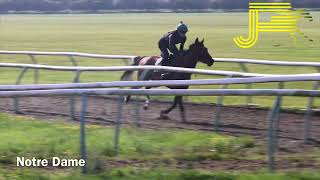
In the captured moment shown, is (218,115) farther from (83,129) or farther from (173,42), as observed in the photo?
(173,42)

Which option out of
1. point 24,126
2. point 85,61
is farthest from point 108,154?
point 85,61

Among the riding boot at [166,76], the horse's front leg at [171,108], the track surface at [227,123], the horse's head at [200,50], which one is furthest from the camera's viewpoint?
the horse's head at [200,50]

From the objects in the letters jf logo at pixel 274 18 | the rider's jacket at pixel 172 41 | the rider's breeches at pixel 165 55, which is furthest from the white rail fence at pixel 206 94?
the letters jf logo at pixel 274 18

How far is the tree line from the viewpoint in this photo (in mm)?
56844

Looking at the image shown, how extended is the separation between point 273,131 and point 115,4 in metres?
67.2

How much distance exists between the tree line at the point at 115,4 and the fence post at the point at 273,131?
40.0 m

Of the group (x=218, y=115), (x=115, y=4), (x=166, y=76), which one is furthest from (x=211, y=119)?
(x=115, y=4)

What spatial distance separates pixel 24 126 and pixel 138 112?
7.48 feet

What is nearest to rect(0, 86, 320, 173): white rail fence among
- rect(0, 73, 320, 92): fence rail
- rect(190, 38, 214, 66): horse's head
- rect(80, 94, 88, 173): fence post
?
rect(80, 94, 88, 173): fence post

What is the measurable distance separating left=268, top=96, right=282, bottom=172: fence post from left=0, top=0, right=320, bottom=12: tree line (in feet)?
131

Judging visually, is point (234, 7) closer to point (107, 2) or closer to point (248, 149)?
point (107, 2)

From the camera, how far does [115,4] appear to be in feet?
235

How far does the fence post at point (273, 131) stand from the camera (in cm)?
546

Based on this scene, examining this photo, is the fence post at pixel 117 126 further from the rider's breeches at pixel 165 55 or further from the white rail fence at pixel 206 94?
the rider's breeches at pixel 165 55
